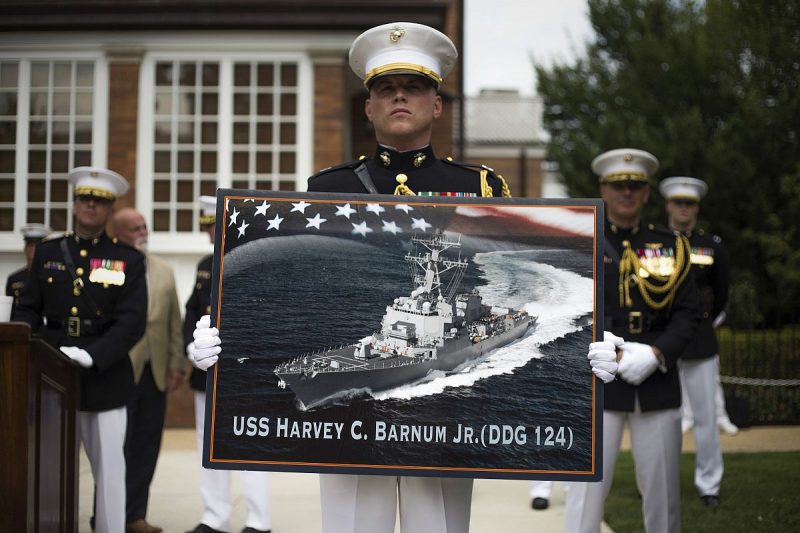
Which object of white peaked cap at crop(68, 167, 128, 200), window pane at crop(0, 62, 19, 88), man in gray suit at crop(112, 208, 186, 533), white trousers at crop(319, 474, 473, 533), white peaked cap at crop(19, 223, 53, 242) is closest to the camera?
white trousers at crop(319, 474, 473, 533)

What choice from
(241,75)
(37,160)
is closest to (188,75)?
(241,75)

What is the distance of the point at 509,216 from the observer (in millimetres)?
2904

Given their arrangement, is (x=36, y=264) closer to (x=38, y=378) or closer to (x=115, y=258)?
(x=115, y=258)

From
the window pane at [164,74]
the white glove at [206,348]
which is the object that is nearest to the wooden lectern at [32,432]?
the white glove at [206,348]

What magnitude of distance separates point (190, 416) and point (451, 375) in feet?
28.9

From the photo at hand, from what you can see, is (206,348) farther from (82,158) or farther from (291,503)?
(82,158)

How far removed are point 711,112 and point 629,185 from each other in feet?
56.1

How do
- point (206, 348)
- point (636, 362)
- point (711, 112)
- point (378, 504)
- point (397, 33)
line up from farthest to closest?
point (711, 112) → point (636, 362) → point (397, 33) → point (378, 504) → point (206, 348)

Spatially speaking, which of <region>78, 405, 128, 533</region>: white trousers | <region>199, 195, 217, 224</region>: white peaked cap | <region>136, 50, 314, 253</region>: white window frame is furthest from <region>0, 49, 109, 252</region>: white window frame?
<region>78, 405, 128, 533</region>: white trousers

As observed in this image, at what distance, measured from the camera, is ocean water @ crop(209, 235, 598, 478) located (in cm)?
282

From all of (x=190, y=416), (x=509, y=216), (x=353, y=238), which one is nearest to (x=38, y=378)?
(x=353, y=238)

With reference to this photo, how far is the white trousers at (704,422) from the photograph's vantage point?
716 cm

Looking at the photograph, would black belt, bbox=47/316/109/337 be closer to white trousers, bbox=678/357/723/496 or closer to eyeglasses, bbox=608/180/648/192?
eyeglasses, bbox=608/180/648/192

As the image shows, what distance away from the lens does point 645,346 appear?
4.55 m
